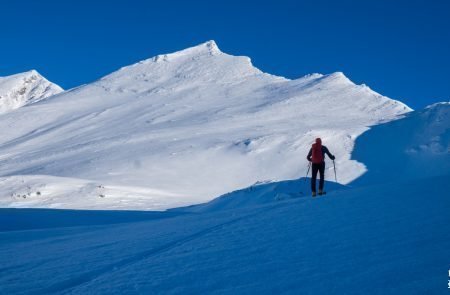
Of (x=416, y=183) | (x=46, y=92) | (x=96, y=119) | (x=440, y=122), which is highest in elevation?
(x=46, y=92)

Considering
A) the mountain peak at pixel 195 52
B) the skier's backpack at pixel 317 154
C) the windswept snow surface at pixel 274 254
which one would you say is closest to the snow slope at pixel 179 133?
the mountain peak at pixel 195 52

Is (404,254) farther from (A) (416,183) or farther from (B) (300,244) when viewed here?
(A) (416,183)

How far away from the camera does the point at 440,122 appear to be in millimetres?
38906

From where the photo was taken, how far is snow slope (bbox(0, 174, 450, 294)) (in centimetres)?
375

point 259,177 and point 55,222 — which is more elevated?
point 259,177

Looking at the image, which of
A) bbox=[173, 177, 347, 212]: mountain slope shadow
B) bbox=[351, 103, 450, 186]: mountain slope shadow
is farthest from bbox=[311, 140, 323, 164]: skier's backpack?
bbox=[351, 103, 450, 186]: mountain slope shadow

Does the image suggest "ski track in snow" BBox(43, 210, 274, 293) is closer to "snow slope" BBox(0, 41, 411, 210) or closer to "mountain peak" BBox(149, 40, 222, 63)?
"snow slope" BBox(0, 41, 411, 210)

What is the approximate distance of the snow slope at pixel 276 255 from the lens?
3.75 meters

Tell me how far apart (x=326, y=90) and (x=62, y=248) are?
5728 centimetres

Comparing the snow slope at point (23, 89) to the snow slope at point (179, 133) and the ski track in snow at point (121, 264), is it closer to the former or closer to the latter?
the snow slope at point (179, 133)

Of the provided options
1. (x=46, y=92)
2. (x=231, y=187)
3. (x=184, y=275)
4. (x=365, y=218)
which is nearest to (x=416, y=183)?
(x=365, y=218)

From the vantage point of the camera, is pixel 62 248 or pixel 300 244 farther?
pixel 62 248

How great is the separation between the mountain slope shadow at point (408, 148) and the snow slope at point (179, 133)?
3.89ft

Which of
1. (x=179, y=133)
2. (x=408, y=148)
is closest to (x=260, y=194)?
(x=408, y=148)
